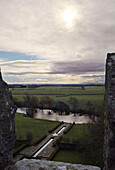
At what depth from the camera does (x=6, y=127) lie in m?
3.21

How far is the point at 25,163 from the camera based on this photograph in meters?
3.36

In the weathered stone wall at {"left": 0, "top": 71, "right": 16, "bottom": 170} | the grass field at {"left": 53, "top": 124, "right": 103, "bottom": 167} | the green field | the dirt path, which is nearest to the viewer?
the weathered stone wall at {"left": 0, "top": 71, "right": 16, "bottom": 170}

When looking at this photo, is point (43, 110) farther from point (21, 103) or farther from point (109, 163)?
point (109, 163)

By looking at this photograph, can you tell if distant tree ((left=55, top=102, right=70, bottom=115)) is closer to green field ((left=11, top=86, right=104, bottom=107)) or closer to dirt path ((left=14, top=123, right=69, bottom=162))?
green field ((left=11, top=86, right=104, bottom=107))

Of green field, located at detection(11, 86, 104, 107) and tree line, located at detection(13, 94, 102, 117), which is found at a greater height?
green field, located at detection(11, 86, 104, 107)

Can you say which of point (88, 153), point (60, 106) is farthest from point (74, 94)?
point (88, 153)

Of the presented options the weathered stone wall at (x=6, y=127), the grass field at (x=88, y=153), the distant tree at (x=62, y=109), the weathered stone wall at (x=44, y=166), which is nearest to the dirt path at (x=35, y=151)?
the grass field at (x=88, y=153)

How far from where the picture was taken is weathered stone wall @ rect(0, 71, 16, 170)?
3146 millimetres

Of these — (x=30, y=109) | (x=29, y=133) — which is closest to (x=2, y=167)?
(x=29, y=133)

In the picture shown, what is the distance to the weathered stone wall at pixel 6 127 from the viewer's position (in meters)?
3.15

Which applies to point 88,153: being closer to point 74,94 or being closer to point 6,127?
point 6,127

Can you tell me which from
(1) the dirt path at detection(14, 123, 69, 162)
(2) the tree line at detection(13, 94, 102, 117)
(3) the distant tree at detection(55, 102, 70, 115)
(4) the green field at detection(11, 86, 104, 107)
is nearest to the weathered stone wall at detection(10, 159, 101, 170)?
(1) the dirt path at detection(14, 123, 69, 162)

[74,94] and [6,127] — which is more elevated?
[6,127]

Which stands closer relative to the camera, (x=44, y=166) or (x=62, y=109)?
(x=44, y=166)
